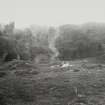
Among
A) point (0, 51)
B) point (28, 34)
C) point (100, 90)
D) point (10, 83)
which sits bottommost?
point (100, 90)

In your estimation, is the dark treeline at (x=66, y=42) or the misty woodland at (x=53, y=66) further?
the dark treeline at (x=66, y=42)

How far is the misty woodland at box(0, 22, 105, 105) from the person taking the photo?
5.47 meters

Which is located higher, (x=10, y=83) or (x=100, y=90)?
(x=10, y=83)

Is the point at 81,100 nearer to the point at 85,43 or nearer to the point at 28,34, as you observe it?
the point at 85,43

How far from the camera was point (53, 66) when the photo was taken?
40.3 feet

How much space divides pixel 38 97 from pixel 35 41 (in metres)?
16.0

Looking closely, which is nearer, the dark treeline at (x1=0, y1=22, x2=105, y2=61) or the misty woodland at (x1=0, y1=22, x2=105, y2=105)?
the misty woodland at (x1=0, y1=22, x2=105, y2=105)

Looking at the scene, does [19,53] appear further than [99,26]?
No

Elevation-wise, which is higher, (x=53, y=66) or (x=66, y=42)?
(x=66, y=42)

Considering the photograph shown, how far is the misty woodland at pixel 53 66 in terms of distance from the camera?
17.9ft

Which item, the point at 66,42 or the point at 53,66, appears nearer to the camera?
the point at 53,66

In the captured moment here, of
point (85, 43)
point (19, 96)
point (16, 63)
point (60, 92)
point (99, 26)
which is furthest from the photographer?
point (99, 26)

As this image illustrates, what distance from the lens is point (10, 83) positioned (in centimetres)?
615

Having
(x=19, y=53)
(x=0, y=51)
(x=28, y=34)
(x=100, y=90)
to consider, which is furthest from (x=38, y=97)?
(x=28, y=34)
